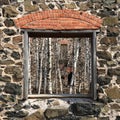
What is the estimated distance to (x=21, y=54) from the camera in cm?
679

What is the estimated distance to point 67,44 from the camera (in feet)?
49.9

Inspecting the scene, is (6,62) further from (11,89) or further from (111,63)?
(111,63)

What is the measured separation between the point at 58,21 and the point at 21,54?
0.97 metres

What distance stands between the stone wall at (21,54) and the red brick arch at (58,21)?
13 cm

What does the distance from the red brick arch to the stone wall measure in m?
0.13

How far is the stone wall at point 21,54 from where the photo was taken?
6766 millimetres

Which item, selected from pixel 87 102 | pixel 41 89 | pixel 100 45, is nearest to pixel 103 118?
pixel 87 102

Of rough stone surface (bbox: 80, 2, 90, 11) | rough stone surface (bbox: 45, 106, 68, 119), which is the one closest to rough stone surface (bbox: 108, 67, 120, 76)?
rough stone surface (bbox: 45, 106, 68, 119)

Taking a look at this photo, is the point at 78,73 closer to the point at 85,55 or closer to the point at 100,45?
the point at 85,55

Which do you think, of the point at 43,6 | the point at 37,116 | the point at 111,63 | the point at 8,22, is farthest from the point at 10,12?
the point at 111,63

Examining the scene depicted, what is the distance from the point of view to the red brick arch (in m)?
6.77

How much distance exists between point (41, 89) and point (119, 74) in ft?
24.6

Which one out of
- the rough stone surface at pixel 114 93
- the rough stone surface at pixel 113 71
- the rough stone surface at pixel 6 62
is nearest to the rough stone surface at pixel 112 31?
the rough stone surface at pixel 113 71

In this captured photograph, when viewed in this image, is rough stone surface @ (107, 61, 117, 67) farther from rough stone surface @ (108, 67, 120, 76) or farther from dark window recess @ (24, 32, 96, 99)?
dark window recess @ (24, 32, 96, 99)
